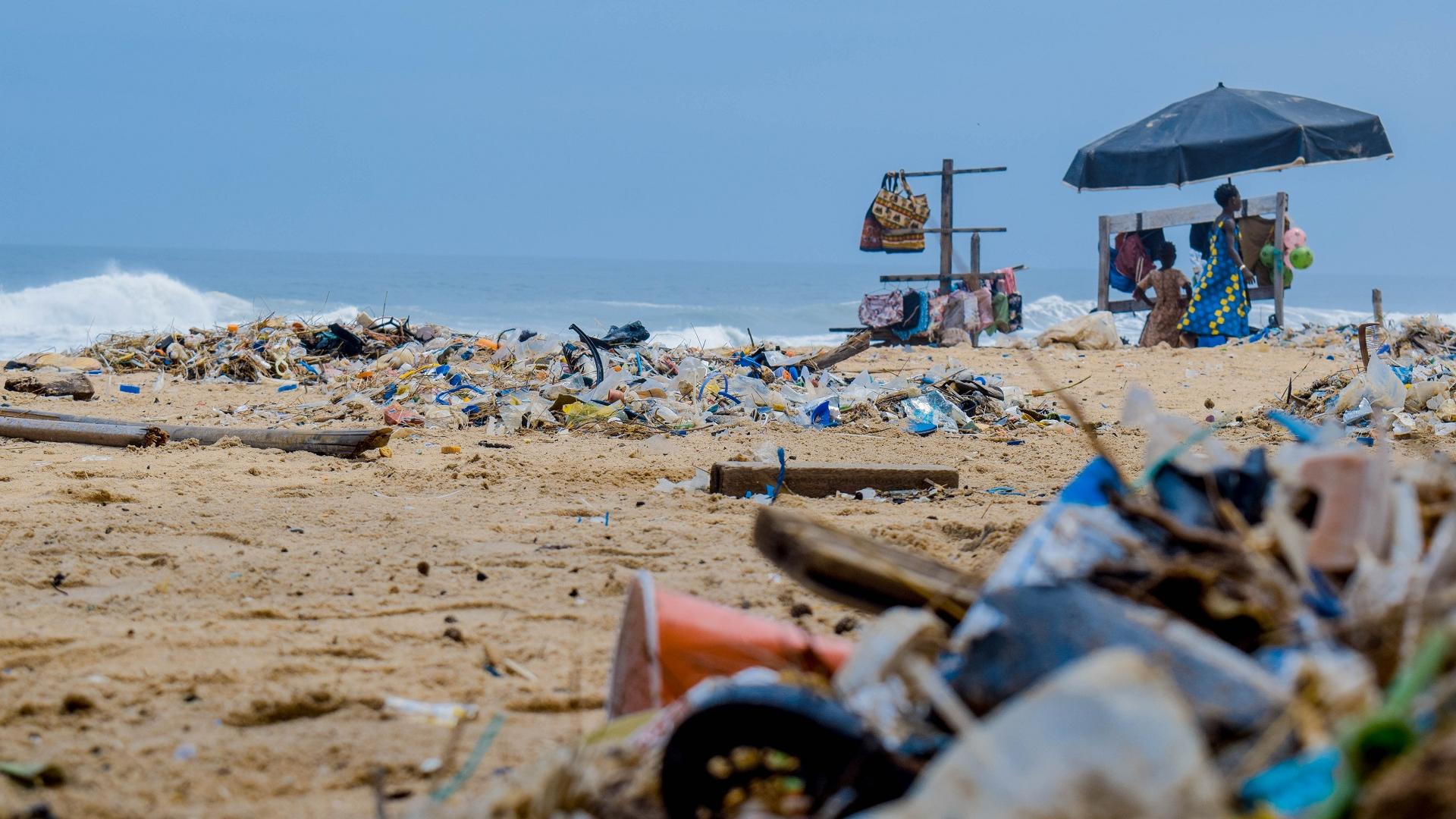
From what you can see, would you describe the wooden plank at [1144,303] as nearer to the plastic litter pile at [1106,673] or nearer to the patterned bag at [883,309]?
the patterned bag at [883,309]

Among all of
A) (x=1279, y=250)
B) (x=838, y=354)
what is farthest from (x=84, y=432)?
(x=1279, y=250)

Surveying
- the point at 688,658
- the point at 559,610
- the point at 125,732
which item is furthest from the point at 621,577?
the point at 688,658

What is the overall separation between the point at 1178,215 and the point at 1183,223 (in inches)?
4.0

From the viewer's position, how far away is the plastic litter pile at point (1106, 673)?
3.49ft

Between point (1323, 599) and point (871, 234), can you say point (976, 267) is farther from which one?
point (1323, 599)

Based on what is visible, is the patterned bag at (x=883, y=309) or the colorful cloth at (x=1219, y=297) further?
the patterned bag at (x=883, y=309)

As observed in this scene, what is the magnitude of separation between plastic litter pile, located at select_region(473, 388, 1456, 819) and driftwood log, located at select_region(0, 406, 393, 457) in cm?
454

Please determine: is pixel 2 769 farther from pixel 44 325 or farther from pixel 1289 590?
pixel 44 325

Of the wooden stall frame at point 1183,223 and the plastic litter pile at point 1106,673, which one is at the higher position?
the wooden stall frame at point 1183,223

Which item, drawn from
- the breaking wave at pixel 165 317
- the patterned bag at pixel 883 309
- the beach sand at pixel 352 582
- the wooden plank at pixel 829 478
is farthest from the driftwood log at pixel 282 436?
the breaking wave at pixel 165 317

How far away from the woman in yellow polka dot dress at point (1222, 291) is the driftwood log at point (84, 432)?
9.95m

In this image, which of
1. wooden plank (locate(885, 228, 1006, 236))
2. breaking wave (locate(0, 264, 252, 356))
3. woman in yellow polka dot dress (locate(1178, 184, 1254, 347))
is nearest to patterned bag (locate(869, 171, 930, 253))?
wooden plank (locate(885, 228, 1006, 236))

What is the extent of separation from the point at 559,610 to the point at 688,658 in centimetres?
144

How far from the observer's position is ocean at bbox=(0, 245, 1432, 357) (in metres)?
26.0
